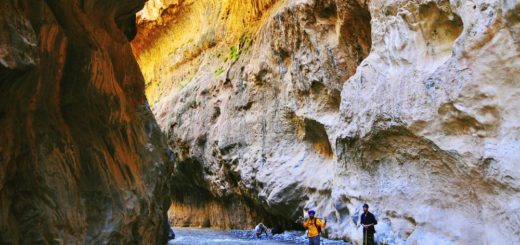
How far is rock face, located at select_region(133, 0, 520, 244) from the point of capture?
9.73 m

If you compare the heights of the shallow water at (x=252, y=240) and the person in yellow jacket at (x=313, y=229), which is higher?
the person in yellow jacket at (x=313, y=229)

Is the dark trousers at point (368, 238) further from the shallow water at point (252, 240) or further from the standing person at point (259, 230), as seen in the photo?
the standing person at point (259, 230)

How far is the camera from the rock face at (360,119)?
973 centimetres

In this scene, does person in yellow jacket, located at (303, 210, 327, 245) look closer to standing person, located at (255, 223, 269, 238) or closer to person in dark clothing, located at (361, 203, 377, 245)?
person in dark clothing, located at (361, 203, 377, 245)

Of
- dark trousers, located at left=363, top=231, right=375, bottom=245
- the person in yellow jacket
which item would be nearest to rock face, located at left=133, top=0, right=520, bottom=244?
dark trousers, located at left=363, top=231, right=375, bottom=245

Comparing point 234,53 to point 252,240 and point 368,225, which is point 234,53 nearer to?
point 252,240

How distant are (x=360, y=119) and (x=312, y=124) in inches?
171

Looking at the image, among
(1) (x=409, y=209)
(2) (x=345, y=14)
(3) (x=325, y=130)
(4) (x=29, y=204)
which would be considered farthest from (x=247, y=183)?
(4) (x=29, y=204)

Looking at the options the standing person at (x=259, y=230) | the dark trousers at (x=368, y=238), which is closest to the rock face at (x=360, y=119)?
the standing person at (x=259, y=230)

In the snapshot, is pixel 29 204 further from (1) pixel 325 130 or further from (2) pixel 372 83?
(1) pixel 325 130

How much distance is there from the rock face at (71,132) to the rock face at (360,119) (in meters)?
5.55

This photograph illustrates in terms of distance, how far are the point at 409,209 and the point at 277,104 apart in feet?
31.0

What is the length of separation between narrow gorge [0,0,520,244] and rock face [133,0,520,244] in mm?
42

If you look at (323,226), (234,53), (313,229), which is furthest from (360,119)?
(234,53)
